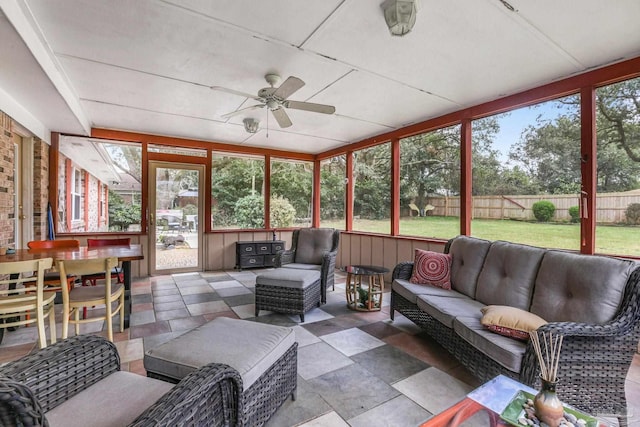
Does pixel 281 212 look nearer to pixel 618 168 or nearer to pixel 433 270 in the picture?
pixel 433 270

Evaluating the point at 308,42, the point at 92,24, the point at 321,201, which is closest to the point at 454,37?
the point at 308,42

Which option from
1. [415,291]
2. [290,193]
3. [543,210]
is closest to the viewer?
[415,291]

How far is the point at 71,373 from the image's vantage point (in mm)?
1242

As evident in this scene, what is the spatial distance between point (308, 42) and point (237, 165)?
427 cm

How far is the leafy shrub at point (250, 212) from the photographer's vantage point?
21.2 ft

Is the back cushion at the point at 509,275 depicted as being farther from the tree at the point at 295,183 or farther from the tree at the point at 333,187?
the tree at the point at 295,183

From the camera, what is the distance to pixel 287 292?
3320 mm

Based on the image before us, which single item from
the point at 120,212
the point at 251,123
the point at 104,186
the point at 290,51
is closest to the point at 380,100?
the point at 290,51

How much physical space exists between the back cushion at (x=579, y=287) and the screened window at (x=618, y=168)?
45.1 inches

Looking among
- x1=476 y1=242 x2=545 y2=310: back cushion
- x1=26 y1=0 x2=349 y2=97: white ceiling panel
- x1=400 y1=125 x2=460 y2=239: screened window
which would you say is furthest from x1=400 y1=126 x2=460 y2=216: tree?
x1=26 y1=0 x2=349 y2=97: white ceiling panel

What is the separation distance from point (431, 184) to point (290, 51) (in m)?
3.02

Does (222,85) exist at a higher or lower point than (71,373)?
higher

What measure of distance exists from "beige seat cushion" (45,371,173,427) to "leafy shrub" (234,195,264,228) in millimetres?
5194

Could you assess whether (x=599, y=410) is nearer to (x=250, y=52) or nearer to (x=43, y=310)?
(x=250, y=52)
